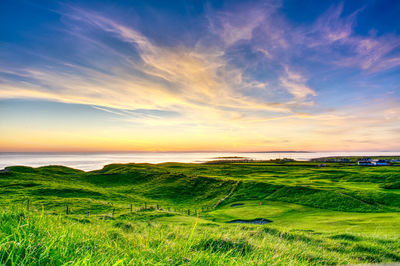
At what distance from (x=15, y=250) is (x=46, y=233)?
1.38m

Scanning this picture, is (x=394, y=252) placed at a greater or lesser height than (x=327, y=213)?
greater

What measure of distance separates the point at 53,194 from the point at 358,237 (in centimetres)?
6315

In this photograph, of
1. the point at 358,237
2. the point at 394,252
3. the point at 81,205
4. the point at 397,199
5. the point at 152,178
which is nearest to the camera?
the point at 394,252

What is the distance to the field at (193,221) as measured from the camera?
4027 millimetres

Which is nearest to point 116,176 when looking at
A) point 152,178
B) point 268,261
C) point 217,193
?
point 152,178

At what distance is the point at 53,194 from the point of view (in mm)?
55906

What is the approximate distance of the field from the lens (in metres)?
4.03

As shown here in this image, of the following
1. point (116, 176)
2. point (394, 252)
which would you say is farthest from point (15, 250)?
point (116, 176)

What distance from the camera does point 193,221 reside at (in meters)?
26.8

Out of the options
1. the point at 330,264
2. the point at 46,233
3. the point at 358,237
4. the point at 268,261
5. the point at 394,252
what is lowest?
the point at 358,237

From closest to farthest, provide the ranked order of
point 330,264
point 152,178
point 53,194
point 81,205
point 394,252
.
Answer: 1. point 330,264
2. point 394,252
3. point 81,205
4. point 53,194
5. point 152,178

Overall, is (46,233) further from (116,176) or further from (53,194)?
(116,176)

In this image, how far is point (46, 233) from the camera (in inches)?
177

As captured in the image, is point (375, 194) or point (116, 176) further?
point (116, 176)
